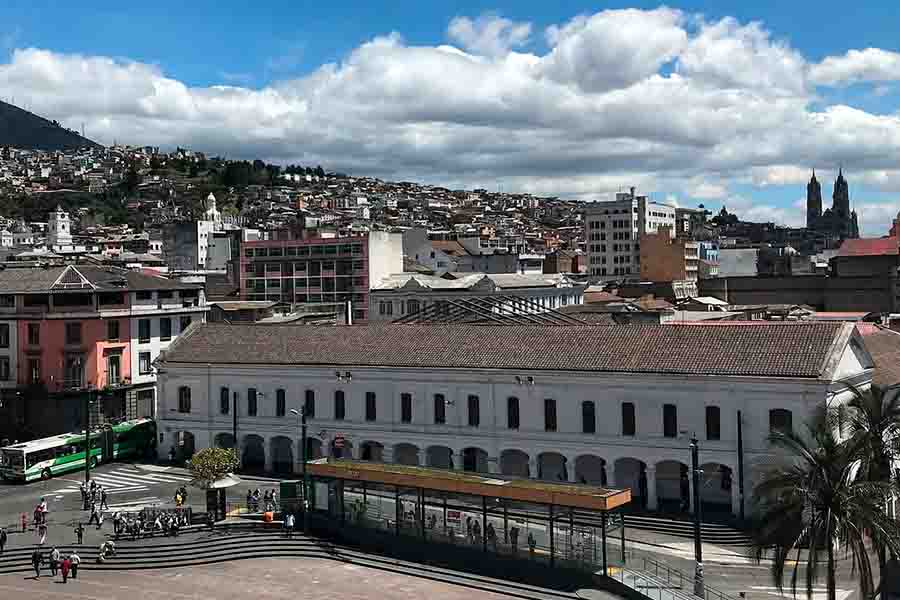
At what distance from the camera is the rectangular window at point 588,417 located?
42.5 metres

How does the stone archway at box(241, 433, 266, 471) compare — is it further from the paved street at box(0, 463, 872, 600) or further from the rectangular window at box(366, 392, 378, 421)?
the rectangular window at box(366, 392, 378, 421)

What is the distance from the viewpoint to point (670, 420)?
40781 mm

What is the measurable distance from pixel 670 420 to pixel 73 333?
37822 millimetres

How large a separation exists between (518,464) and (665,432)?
301 inches

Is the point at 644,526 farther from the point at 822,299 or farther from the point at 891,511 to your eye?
the point at 822,299

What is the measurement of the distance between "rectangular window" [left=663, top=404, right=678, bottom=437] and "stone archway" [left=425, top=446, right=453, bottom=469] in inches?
430

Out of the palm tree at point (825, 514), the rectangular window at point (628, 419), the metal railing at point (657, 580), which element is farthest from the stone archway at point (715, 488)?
the palm tree at point (825, 514)

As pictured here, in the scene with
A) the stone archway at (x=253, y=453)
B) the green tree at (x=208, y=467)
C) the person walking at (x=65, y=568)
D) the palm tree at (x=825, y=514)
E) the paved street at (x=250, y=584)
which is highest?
the palm tree at (x=825, y=514)

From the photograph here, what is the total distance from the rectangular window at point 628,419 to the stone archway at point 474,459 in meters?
6.97

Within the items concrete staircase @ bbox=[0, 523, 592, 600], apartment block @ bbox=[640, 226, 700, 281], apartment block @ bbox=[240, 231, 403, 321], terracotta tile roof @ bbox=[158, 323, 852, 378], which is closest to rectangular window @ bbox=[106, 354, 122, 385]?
terracotta tile roof @ bbox=[158, 323, 852, 378]

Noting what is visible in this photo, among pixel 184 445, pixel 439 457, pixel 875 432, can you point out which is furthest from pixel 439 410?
pixel 875 432

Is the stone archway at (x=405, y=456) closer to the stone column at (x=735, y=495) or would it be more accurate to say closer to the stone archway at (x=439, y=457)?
the stone archway at (x=439, y=457)

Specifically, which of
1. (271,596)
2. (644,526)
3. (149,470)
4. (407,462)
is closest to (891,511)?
(644,526)

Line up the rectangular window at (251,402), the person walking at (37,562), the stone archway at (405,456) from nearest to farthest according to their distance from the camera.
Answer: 1. the person walking at (37,562)
2. the stone archway at (405,456)
3. the rectangular window at (251,402)
